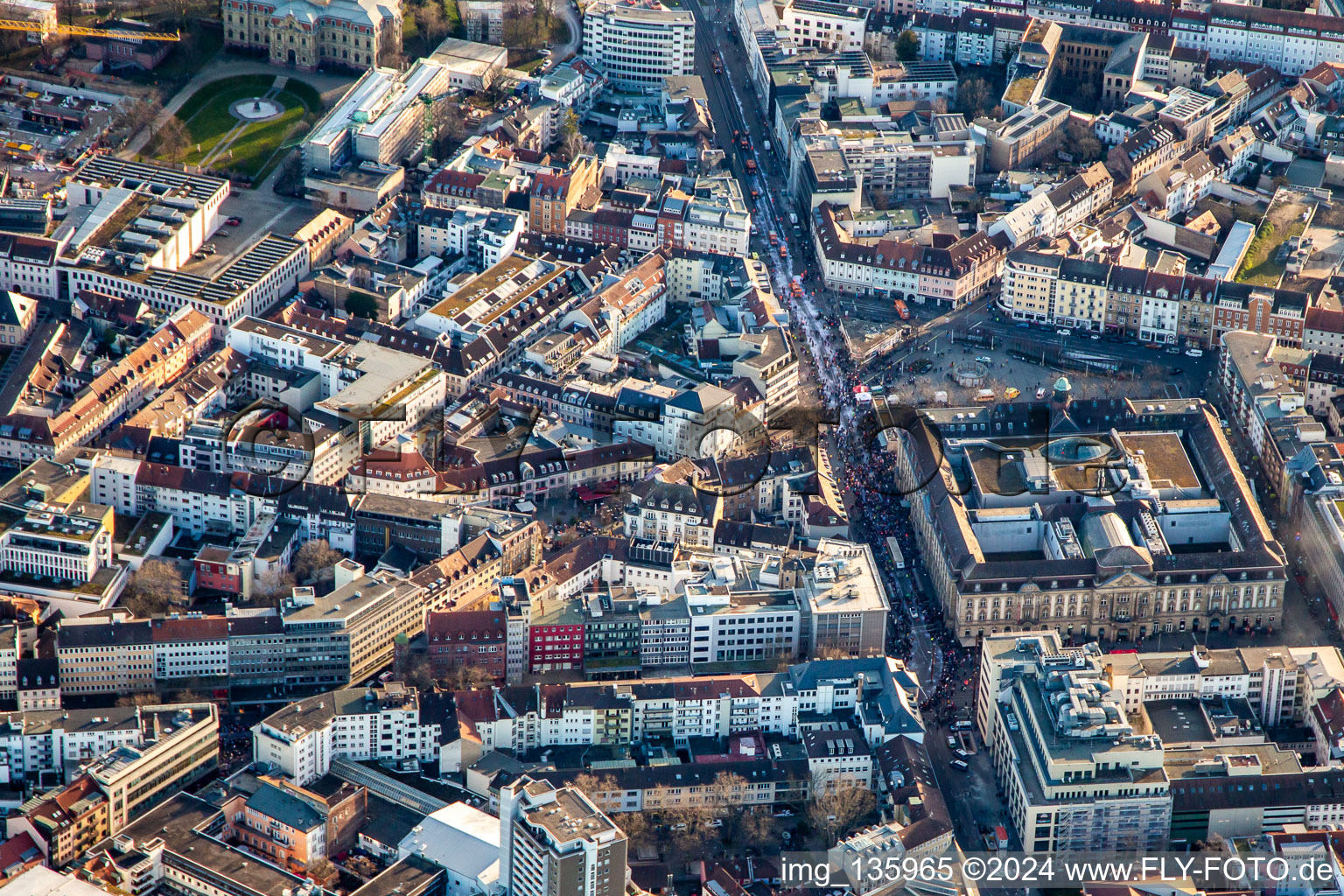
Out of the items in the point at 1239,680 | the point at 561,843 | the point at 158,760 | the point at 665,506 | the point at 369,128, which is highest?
the point at 369,128

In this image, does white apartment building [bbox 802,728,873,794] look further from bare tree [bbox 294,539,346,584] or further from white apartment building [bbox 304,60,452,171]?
white apartment building [bbox 304,60,452,171]

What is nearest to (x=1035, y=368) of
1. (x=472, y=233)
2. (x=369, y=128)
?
(x=472, y=233)

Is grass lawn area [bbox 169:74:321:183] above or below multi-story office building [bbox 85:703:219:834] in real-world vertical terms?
above

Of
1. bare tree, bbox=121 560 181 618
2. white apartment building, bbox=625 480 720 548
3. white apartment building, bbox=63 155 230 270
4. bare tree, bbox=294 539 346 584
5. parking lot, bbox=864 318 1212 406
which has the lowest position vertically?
bare tree, bbox=121 560 181 618

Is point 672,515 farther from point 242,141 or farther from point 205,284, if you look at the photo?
point 242,141

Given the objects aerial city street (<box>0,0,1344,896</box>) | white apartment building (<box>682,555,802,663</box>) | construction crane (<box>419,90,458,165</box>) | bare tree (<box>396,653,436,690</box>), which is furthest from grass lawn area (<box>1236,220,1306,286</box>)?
bare tree (<box>396,653,436,690</box>)

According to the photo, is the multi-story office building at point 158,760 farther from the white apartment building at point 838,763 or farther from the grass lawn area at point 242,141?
the grass lawn area at point 242,141
